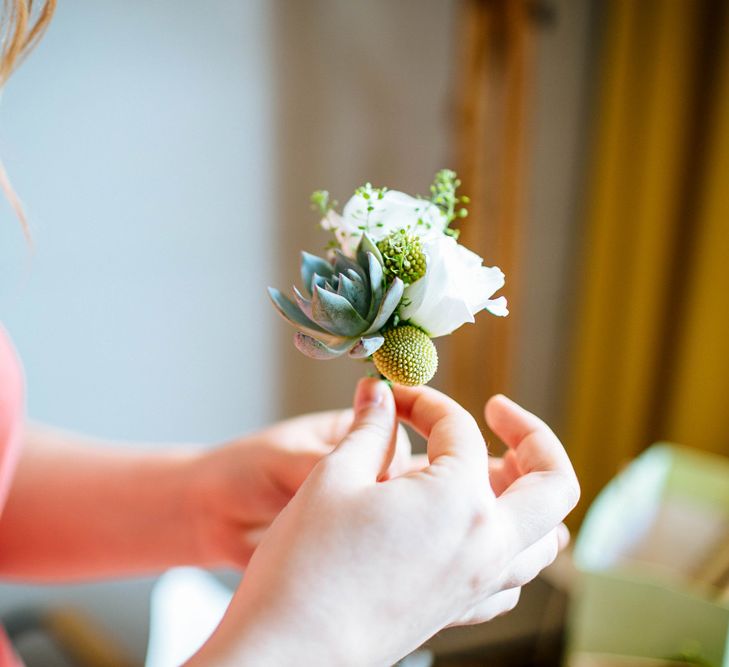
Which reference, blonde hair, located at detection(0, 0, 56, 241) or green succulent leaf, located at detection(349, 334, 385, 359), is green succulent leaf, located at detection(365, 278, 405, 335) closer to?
green succulent leaf, located at detection(349, 334, 385, 359)

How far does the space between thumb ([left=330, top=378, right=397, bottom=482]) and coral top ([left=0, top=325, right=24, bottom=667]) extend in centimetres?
33

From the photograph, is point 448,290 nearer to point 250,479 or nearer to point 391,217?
point 391,217

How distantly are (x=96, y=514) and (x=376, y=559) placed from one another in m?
0.48

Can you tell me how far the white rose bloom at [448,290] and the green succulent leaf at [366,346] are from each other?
0.10ft

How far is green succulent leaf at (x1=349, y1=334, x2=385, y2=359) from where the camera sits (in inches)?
16.6

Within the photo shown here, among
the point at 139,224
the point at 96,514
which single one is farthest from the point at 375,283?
the point at 139,224

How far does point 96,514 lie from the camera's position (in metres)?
0.72

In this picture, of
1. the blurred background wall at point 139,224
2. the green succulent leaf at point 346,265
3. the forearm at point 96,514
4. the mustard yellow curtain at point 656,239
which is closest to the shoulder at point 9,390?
the forearm at point 96,514

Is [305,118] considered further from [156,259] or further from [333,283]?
[333,283]

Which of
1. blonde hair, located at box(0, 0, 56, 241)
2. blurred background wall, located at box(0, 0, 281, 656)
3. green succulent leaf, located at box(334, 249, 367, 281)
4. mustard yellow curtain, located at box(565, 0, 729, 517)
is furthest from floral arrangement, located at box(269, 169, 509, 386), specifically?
mustard yellow curtain, located at box(565, 0, 729, 517)

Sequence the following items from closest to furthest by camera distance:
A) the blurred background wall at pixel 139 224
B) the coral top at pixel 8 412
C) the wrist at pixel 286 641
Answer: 1. the wrist at pixel 286 641
2. the coral top at pixel 8 412
3. the blurred background wall at pixel 139 224

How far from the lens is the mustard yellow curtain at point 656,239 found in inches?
51.1

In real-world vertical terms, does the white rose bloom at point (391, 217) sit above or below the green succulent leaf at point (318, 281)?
above

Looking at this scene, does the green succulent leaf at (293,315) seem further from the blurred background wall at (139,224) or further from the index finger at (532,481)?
the blurred background wall at (139,224)
